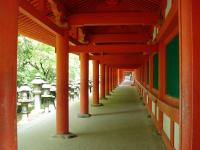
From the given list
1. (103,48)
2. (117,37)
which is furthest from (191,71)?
(117,37)

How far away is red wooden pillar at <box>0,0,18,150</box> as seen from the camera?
8.82 feet

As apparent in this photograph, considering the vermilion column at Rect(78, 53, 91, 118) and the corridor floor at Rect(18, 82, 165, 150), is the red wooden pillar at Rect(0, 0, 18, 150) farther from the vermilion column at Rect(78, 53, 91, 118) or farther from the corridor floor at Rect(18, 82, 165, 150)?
the vermilion column at Rect(78, 53, 91, 118)

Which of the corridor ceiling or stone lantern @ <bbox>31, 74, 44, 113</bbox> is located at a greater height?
the corridor ceiling

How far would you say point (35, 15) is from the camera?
18.4 feet

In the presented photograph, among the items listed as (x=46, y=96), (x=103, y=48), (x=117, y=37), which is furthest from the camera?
(x=46, y=96)

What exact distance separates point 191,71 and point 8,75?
1.68 m

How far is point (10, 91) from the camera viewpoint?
9.10ft

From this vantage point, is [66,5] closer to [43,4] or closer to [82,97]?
[43,4]

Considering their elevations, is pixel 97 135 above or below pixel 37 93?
below

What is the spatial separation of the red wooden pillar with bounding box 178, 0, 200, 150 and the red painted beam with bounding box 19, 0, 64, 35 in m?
2.94

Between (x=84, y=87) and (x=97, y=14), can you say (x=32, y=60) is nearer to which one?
(x=84, y=87)

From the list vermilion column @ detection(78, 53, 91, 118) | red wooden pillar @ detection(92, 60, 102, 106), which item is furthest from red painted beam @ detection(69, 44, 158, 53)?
red wooden pillar @ detection(92, 60, 102, 106)

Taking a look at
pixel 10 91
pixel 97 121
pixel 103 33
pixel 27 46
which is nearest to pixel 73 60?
pixel 27 46

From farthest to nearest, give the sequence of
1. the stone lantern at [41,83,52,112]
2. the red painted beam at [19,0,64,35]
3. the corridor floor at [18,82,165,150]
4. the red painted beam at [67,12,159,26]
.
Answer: the stone lantern at [41,83,52,112] → the red painted beam at [67,12,159,26] → the corridor floor at [18,82,165,150] → the red painted beam at [19,0,64,35]
